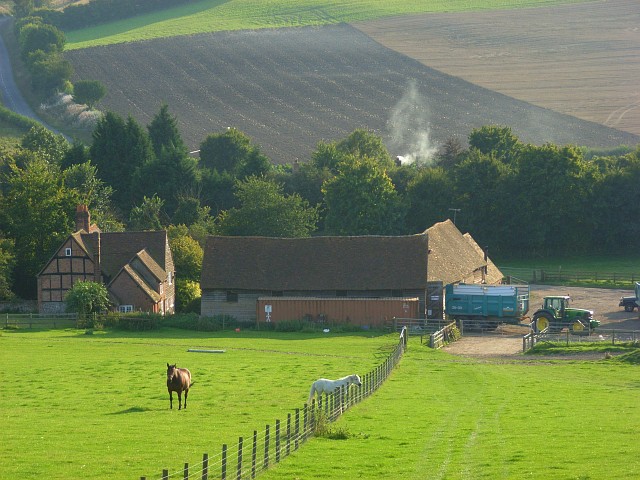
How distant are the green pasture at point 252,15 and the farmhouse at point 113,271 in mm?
95884

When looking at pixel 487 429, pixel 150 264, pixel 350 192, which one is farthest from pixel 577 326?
pixel 350 192

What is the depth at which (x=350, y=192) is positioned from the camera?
96.3m

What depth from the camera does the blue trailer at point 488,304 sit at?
6644 cm

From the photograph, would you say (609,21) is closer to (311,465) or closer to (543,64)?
(543,64)

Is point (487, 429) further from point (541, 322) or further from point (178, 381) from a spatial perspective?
point (541, 322)

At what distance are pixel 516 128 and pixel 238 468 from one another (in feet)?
366

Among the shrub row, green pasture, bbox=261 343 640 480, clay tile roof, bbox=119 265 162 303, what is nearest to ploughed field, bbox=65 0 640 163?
the shrub row

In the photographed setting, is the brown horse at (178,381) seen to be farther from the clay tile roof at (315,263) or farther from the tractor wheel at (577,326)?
the clay tile roof at (315,263)

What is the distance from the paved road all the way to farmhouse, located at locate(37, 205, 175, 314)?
202 feet

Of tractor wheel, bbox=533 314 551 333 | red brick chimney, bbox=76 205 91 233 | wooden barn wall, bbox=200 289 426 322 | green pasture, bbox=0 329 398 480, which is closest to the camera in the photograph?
green pasture, bbox=0 329 398 480

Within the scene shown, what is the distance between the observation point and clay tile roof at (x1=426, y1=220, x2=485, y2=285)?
72125 mm

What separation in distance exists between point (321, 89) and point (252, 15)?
31.9 meters

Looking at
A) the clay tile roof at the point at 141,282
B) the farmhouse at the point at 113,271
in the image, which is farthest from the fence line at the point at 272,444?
the farmhouse at the point at 113,271

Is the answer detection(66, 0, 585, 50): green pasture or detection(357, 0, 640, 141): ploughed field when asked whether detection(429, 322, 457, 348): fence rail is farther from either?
detection(66, 0, 585, 50): green pasture
